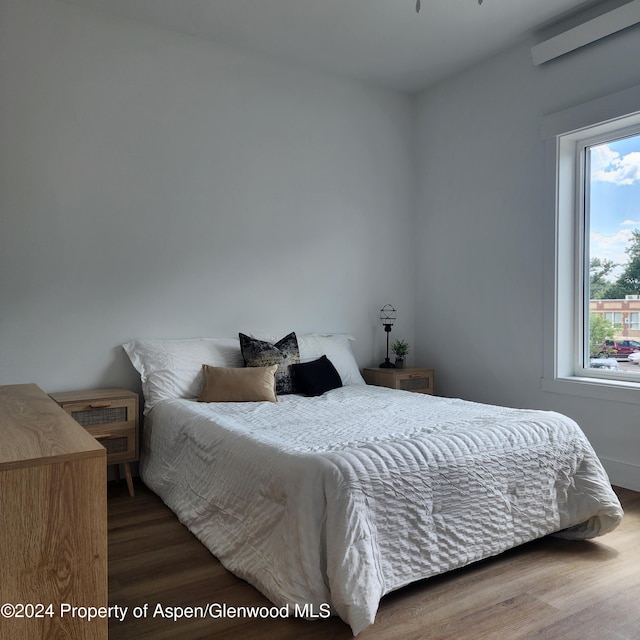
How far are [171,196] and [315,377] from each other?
1.51 meters

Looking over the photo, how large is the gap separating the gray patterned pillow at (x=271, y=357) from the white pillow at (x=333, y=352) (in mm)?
222

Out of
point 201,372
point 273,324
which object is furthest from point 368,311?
point 201,372

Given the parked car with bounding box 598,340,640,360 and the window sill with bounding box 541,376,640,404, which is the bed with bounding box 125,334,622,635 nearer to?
the window sill with bounding box 541,376,640,404

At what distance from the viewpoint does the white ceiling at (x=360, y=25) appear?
130 inches

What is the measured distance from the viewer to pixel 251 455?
2.21 m

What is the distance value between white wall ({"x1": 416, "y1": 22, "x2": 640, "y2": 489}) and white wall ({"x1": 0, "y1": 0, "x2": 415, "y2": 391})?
14.4 inches

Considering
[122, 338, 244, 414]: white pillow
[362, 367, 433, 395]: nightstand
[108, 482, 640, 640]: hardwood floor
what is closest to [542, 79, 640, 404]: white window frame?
[362, 367, 433, 395]: nightstand

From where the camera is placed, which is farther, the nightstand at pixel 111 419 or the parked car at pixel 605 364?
the parked car at pixel 605 364

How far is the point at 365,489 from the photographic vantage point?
1.89m

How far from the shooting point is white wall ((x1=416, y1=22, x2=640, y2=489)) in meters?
3.36

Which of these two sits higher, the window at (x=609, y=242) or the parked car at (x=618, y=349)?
the window at (x=609, y=242)

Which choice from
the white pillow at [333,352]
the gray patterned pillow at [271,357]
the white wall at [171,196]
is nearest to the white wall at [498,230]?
the white wall at [171,196]

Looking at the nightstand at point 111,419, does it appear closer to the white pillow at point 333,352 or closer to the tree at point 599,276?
the white pillow at point 333,352

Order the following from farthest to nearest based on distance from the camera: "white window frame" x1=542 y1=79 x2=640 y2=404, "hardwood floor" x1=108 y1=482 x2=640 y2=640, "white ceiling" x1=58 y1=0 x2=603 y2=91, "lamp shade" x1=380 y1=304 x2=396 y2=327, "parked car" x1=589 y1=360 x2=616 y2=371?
"lamp shade" x1=380 y1=304 x2=396 y2=327 → "white window frame" x1=542 y1=79 x2=640 y2=404 → "parked car" x1=589 y1=360 x2=616 y2=371 → "white ceiling" x1=58 y1=0 x2=603 y2=91 → "hardwood floor" x1=108 y1=482 x2=640 y2=640
